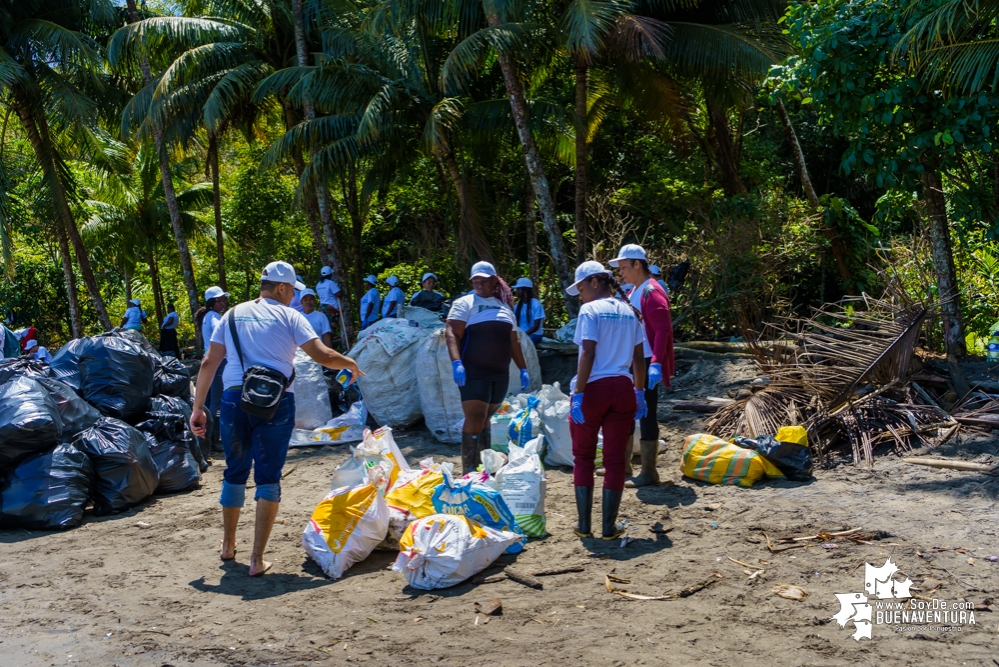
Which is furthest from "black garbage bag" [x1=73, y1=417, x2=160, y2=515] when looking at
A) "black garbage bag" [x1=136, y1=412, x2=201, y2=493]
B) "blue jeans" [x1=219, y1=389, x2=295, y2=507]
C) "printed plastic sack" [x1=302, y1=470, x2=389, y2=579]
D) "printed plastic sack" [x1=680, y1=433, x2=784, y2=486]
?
"printed plastic sack" [x1=680, y1=433, x2=784, y2=486]

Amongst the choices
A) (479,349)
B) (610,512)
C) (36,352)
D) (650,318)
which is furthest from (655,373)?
(36,352)

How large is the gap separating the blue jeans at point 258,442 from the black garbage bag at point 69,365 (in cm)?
272

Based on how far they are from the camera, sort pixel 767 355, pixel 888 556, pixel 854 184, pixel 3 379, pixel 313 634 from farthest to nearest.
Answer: pixel 854 184 < pixel 767 355 < pixel 3 379 < pixel 888 556 < pixel 313 634

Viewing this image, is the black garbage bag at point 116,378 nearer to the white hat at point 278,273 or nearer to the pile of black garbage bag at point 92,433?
the pile of black garbage bag at point 92,433

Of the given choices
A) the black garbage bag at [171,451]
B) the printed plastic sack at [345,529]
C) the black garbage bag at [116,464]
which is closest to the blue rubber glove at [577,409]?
the printed plastic sack at [345,529]

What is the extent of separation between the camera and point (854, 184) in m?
16.4

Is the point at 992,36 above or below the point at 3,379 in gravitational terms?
above

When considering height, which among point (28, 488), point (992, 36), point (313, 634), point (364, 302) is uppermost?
point (992, 36)

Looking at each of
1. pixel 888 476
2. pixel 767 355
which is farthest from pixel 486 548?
pixel 767 355

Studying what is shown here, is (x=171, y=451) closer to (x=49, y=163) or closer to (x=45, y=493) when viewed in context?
(x=45, y=493)

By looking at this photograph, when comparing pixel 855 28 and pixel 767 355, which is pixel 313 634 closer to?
pixel 767 355

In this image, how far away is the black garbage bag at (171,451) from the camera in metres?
6.79

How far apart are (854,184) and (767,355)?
10240mm

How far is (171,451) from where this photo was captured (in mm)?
6898
